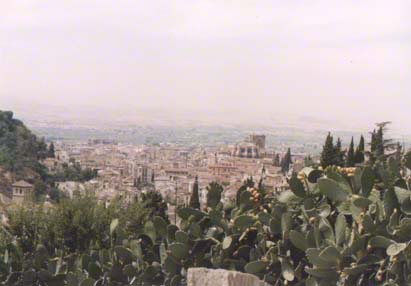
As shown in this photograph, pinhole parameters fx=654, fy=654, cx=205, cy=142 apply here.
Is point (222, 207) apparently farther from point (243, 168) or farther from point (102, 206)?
point (243, 168)

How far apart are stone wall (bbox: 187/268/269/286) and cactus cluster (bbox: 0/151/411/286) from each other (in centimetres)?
9

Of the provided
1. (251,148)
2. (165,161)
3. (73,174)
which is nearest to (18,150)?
(73,174)

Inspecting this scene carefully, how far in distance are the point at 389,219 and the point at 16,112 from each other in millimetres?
92630

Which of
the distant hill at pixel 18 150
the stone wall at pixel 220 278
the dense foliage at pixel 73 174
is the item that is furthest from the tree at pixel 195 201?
the dense foliage at pixel 73 174

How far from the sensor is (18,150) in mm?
71125

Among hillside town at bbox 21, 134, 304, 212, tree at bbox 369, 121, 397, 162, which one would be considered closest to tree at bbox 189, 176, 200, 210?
tree at bbox 369, 121, 397, 162

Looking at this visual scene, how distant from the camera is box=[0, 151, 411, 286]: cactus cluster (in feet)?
9.49

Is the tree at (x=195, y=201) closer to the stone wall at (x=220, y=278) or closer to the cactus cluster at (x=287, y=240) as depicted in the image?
the cactus cluster at (x=287, y=240)

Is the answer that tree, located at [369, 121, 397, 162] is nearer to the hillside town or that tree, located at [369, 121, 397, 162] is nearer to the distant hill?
the distant hill

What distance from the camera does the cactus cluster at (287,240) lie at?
9.49 feet

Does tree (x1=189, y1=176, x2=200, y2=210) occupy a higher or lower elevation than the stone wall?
lower

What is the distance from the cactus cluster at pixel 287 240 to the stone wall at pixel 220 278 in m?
0.09

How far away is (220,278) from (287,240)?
0.39 m

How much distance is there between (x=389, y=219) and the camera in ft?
9.46
